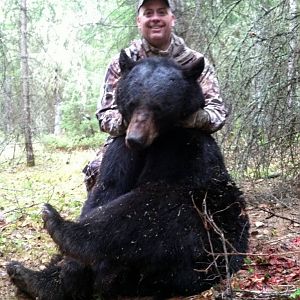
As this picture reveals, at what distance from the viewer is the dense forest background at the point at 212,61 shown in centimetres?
501

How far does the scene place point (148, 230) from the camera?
10.2 feet

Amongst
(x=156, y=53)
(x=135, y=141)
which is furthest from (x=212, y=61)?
(x=135, y=141)

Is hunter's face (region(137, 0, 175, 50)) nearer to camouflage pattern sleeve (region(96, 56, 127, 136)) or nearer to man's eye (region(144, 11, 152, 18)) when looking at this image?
man's eye (region(144, 11, 152, 18))

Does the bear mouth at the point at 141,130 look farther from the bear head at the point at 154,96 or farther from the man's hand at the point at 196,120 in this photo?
the man's hand at the point at 196,120

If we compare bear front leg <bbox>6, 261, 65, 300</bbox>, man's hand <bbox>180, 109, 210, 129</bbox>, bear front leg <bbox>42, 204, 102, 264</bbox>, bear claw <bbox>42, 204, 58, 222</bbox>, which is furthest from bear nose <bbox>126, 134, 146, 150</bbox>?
bear front leg <bbox>6, 261, 65, 300</bbox>

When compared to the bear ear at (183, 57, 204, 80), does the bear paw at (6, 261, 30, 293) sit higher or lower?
lower

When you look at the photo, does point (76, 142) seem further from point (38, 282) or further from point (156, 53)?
point (38, 282)

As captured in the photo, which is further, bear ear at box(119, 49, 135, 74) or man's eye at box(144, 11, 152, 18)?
man's eye at box(144, 11, 152, 18)

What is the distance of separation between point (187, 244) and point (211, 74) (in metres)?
1.71

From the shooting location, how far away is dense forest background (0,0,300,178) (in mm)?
5008

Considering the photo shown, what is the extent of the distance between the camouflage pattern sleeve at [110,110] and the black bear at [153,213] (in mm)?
125

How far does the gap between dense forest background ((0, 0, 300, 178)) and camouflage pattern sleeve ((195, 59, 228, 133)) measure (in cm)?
77

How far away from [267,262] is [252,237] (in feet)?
2.96

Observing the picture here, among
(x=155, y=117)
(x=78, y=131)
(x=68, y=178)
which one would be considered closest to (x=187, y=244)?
(x=155, y=117)
